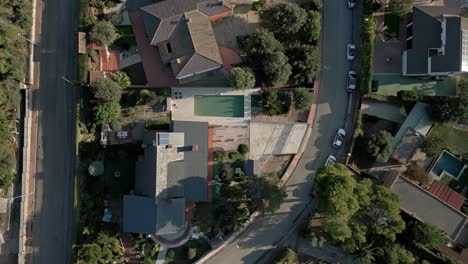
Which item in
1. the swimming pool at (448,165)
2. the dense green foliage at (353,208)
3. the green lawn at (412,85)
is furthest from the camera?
the swimming pool at (448,165)

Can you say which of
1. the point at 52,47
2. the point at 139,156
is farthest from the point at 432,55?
the point at 52,47

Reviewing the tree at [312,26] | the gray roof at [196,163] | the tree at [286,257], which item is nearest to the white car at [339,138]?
the tree at [312,26]

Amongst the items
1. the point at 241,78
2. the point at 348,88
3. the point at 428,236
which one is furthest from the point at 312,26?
the point at 428,236

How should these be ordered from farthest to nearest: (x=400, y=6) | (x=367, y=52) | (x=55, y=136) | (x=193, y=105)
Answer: (x=55, y=136) < (x=193, y=105) < (x=400, y=6) < (x=367, y=52)

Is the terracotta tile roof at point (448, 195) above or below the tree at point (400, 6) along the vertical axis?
below

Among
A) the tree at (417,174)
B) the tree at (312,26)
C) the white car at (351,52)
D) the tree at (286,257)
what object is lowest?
the tree at (286,257)

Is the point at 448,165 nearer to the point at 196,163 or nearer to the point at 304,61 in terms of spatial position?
the point at 304,61

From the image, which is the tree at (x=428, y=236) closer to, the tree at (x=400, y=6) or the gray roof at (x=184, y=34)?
the tree at (x=400, y=6)

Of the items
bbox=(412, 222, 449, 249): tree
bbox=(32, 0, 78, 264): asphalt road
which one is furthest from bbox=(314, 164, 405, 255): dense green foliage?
bbox=(32, 0, 78, 264): asphalt road
